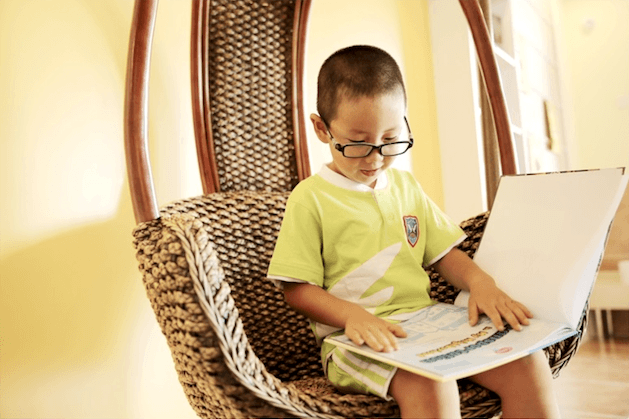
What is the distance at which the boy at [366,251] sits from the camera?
28.0 inches

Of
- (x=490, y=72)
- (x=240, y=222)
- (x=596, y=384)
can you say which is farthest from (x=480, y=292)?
(x=596, y=384)

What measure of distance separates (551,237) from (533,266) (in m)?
0.05

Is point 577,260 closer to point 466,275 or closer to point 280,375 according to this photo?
point 466,275

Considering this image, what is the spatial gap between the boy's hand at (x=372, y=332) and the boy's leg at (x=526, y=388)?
14 centimetres

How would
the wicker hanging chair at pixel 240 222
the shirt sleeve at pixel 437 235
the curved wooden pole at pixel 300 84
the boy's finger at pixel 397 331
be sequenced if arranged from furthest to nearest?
the curved wooden pole at pixel 300 84 → the shirt sleeve at pixel 437 235 → the boy's finger at pixel 397 331 → the wicker hanging chair at pixel 240 222

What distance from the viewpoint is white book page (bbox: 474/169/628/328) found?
2.40 feet

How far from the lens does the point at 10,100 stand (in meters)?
0.81

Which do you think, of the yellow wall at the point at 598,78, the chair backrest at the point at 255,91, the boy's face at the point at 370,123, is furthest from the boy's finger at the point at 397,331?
the yellow wall at the point at 598,78

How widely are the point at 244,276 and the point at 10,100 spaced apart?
1.37 ft

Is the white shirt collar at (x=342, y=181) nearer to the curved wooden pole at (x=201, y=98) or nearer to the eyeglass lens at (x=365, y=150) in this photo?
the eyeglass lens at (x=365, y=150)

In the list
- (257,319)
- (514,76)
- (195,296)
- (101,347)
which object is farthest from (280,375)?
(514,76)

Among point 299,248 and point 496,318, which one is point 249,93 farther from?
point 496,318

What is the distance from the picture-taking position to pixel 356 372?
28.2 inches

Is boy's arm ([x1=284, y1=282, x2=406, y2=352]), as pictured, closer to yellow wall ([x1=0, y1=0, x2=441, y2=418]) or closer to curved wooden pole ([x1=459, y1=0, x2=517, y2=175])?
yellow wall ([x1=0, y1=0, x2=441, y2=418])
